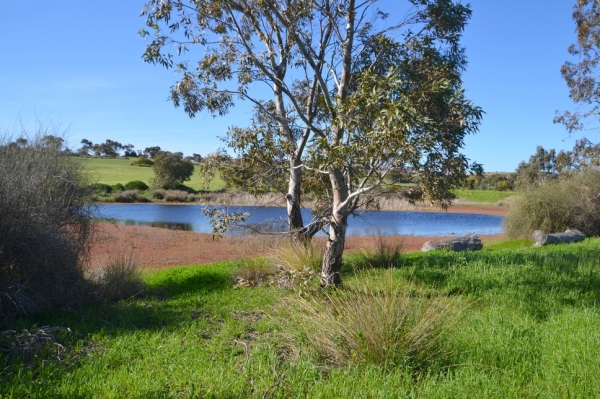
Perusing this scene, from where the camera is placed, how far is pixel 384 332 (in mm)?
5168

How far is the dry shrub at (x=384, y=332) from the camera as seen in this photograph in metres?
5.12

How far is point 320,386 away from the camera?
463 cm

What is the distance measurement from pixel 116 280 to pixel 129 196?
148ft

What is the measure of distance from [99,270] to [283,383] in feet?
17.8

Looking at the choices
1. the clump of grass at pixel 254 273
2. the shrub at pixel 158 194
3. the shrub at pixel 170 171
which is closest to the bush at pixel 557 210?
the clump of grass at pixel 254 273

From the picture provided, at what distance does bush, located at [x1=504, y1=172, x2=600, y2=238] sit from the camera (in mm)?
23953

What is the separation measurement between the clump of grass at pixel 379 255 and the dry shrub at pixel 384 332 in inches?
211

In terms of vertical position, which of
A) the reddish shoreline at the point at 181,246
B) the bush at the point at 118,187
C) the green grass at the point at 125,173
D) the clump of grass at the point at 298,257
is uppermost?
the green grass at the point at 125,173

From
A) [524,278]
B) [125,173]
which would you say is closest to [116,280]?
[524,278]

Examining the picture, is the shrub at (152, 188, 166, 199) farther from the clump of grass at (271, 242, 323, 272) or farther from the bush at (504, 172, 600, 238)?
the clump of grass at (271, 242, 323, 272)

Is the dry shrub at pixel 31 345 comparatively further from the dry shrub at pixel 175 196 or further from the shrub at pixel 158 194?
the shrub at pixel 158 194

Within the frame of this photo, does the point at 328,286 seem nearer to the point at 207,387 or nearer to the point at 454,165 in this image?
the point at 454,165

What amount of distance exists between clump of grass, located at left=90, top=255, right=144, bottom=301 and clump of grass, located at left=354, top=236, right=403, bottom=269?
439 centimetres

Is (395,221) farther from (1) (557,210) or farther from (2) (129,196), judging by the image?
(2) (129,196)
